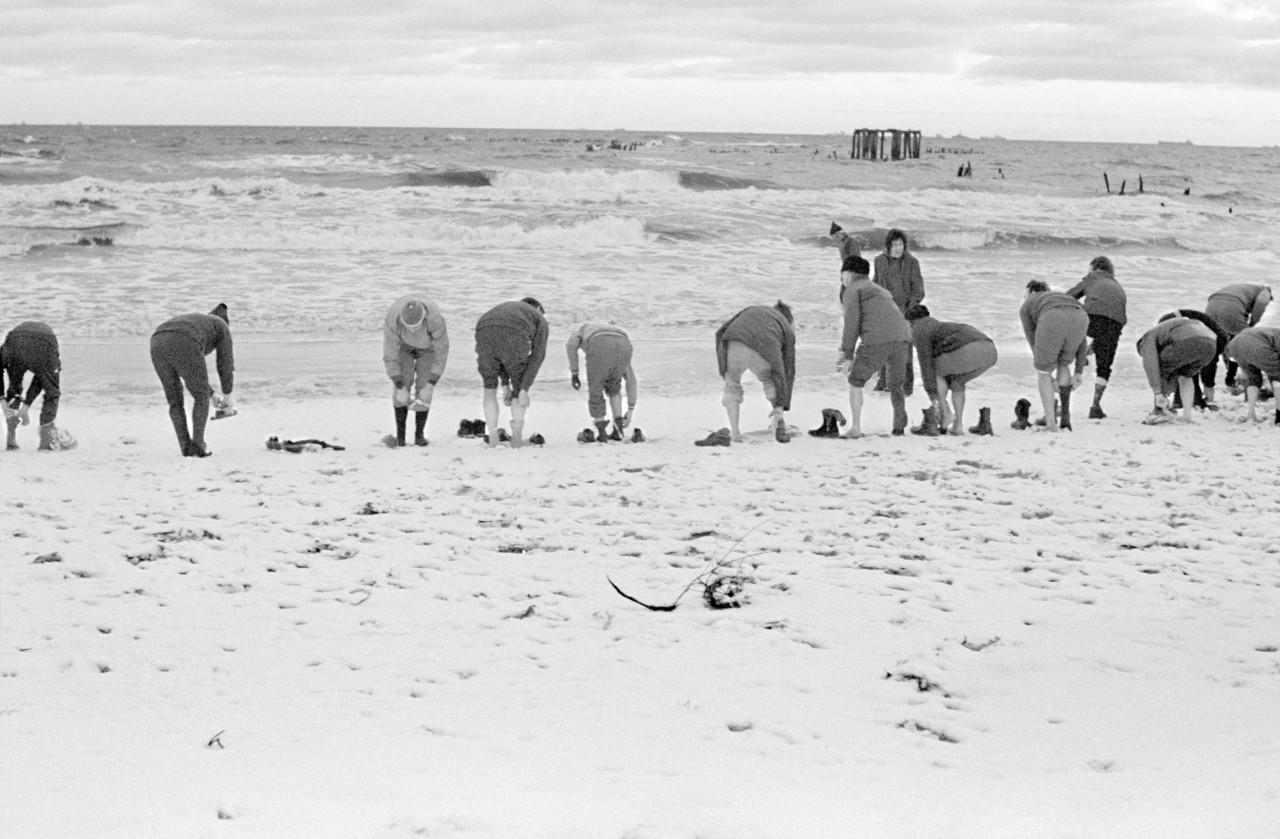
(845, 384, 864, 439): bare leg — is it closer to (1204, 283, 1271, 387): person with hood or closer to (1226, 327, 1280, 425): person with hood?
(1226, 327, 1280, 425): person with hood

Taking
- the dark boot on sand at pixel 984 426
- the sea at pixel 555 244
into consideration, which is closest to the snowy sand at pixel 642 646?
the dark boot on sand at pixel 984 426

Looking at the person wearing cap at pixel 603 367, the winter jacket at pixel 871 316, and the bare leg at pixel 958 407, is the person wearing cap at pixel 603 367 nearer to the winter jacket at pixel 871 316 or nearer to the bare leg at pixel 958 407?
the winter jacket at pixel 871 316

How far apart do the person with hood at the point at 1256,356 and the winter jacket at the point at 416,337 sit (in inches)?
241

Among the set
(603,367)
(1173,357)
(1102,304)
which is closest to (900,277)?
(1102,304)

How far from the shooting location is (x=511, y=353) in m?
8.66

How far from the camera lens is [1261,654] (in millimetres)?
4488

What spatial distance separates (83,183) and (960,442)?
113 feet

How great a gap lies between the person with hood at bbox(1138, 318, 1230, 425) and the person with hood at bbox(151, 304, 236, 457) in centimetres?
730

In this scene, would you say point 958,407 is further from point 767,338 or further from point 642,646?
point 642,646

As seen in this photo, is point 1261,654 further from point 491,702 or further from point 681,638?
point 491,702

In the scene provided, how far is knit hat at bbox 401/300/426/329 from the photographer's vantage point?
28.3ft

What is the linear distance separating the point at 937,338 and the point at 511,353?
3.23 metres

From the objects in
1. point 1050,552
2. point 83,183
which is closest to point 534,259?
point 1050,552

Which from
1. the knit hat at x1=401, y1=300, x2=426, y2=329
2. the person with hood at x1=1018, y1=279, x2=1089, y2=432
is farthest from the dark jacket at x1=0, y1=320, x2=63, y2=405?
the person with hood at x1=1018, y1=279, x2=1089, y2=432
